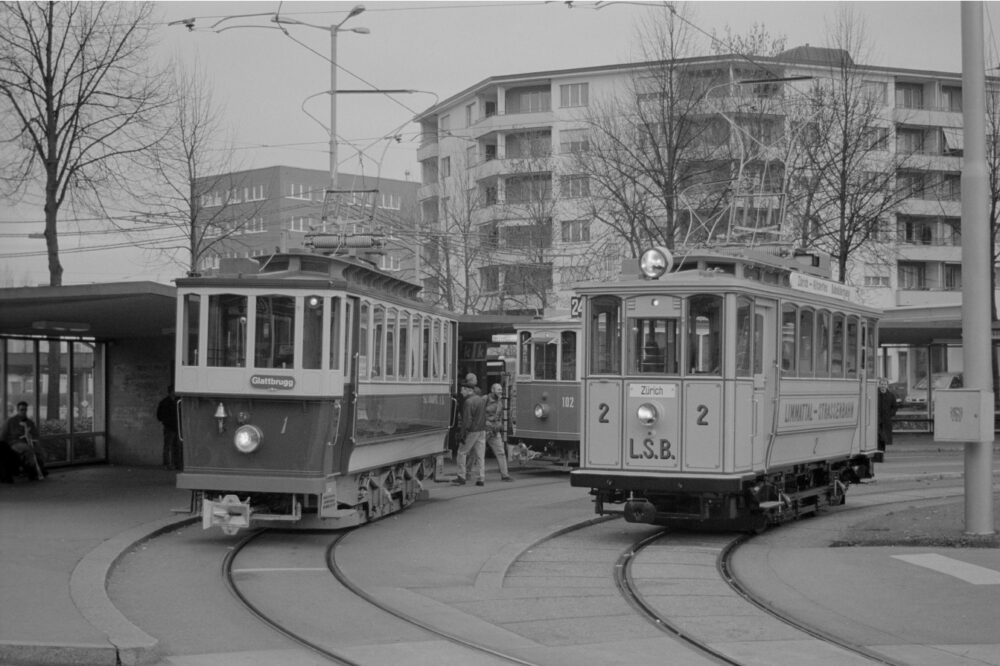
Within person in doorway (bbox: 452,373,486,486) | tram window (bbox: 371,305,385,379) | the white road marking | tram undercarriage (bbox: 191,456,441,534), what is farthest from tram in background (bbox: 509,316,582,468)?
the white road marking

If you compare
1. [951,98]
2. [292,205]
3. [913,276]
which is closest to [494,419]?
[292,205]

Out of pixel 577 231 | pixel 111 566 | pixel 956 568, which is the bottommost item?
pixel 111 566

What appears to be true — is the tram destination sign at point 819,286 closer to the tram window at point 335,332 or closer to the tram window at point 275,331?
the tram window at point 335,332

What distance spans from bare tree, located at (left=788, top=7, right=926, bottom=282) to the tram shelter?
1544 centimetres

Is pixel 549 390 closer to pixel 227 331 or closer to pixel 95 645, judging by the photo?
pixel 227 331

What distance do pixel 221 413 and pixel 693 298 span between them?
5.48m

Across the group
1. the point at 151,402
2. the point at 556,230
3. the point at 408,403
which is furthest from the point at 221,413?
the point at 556,230

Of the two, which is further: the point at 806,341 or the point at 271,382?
the point at 806,341

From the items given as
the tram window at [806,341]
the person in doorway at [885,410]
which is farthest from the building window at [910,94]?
the tram window at [806,341]

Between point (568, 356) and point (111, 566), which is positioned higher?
point (568, 356)

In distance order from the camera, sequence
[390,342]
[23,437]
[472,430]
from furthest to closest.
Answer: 1. [472,430]
2. [23,437]
3. [390,342]

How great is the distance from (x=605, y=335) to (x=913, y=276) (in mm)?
56072

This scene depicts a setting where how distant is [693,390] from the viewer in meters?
15.0

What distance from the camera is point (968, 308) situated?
14555 millimetres
